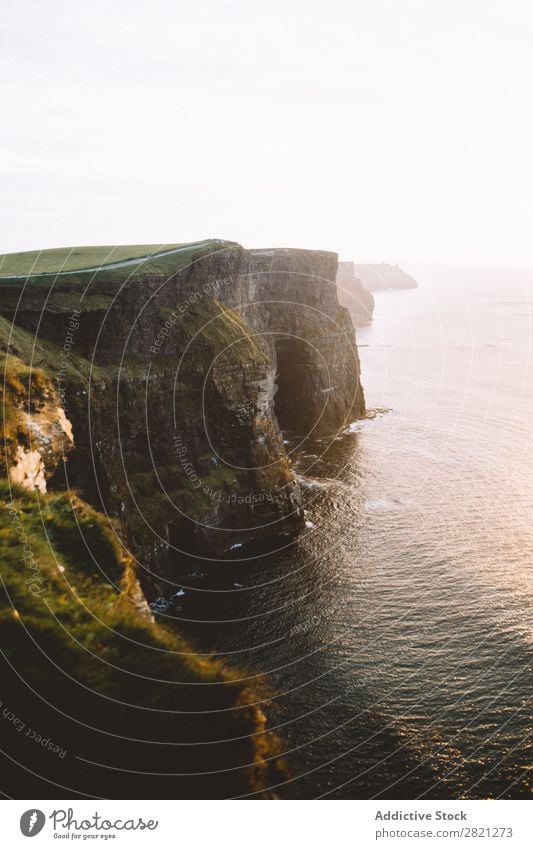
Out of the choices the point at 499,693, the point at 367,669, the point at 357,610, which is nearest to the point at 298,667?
the point at 367,669

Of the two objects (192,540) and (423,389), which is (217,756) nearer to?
(192,540)

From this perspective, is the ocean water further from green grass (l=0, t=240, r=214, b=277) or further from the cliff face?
green grass (l=0, t=240, r=214, b=277)

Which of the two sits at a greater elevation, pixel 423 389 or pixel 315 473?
pixel 423 389

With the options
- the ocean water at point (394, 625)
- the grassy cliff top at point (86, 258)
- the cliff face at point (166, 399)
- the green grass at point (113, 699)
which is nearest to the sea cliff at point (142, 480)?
the green grass at point (113, 699)

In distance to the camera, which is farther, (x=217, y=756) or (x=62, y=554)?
(x=62, y=554)
